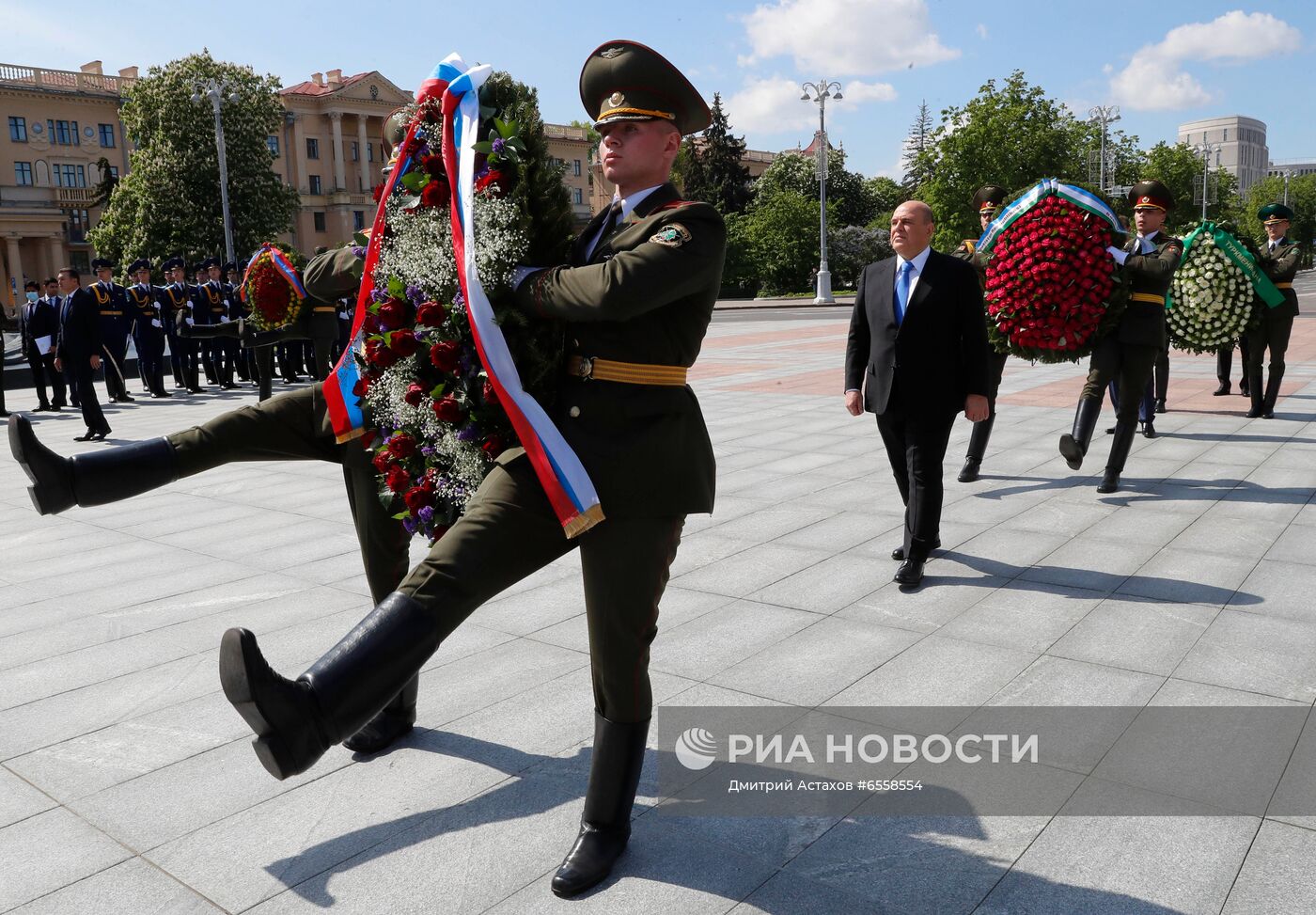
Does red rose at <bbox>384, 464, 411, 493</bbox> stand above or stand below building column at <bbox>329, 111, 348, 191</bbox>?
below

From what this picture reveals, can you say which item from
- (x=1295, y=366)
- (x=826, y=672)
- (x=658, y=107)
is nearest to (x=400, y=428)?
(x=658, y=107)

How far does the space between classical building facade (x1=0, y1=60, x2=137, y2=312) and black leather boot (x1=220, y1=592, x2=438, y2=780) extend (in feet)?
205

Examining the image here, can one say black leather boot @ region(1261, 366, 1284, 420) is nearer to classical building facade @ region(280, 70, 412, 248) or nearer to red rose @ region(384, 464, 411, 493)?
red rose @ region(384, 464, 411, 493)

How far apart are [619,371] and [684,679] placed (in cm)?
180

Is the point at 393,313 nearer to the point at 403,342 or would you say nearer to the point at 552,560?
the point at 403,342

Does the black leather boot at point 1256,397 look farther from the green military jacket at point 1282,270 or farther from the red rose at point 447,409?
the red rose at point 447,409

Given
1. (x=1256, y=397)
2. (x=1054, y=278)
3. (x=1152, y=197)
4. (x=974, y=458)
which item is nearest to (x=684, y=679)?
(x=1054, y=278)

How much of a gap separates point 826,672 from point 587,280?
7.38ft

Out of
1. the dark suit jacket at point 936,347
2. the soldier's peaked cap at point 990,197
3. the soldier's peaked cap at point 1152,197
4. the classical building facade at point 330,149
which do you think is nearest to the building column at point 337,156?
the classical building facade at point 330,149

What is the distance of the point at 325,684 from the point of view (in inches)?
90.4

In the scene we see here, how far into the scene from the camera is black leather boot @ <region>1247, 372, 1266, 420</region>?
1076 centimetres

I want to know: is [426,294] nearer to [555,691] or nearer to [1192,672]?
[555,691]

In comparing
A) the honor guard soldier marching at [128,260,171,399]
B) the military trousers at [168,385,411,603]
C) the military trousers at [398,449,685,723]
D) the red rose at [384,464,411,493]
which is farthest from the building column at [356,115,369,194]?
the military trousers at [398,449,685,723]

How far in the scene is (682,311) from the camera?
2.80 m
